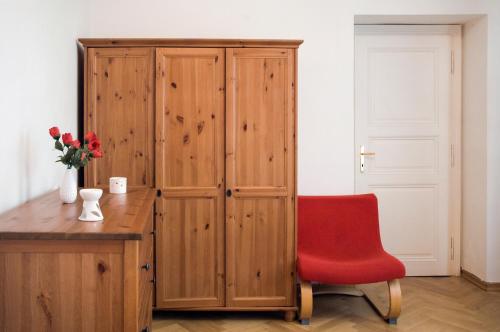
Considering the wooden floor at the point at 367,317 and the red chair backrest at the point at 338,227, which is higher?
the red chair backrest at the point at 338,227

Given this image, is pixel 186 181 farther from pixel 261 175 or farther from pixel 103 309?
pixel 103 309

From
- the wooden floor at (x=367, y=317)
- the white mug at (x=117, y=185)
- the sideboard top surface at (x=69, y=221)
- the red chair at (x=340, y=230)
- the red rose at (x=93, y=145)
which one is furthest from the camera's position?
the red chair at (x=340, y=230)

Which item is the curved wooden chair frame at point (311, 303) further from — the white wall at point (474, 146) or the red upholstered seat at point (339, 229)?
the white wall at point (474, 146)

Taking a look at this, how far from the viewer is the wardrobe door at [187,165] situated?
289 cm

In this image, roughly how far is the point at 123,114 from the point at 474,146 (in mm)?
2861

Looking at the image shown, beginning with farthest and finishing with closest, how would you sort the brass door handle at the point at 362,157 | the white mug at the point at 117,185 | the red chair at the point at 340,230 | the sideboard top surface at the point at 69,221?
the brass door handle at the point at 362,157, the red chair at the point at 340,230, the white mug at the point at 117,185, the sideboard top surface at the point at 69,221

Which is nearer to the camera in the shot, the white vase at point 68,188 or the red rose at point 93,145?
the white vase at point 68,188

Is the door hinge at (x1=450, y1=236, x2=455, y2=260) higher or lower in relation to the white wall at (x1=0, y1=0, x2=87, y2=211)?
lower

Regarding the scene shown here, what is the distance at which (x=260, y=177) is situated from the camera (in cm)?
291

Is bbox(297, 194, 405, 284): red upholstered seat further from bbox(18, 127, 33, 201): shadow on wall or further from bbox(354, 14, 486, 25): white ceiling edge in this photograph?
bbox(18, 127, 33, 201): shadow on wall

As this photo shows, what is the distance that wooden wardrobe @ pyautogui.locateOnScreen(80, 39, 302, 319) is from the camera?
2887mm

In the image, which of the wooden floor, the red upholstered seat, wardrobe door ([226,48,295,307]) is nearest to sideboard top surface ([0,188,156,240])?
wardrobe door ([226,48,295,307])

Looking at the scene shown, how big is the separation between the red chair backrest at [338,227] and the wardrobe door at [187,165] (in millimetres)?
713

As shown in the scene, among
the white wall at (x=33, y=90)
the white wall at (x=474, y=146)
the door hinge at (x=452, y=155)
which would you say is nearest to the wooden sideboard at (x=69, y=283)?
the white wall at (x=33, y=90)
